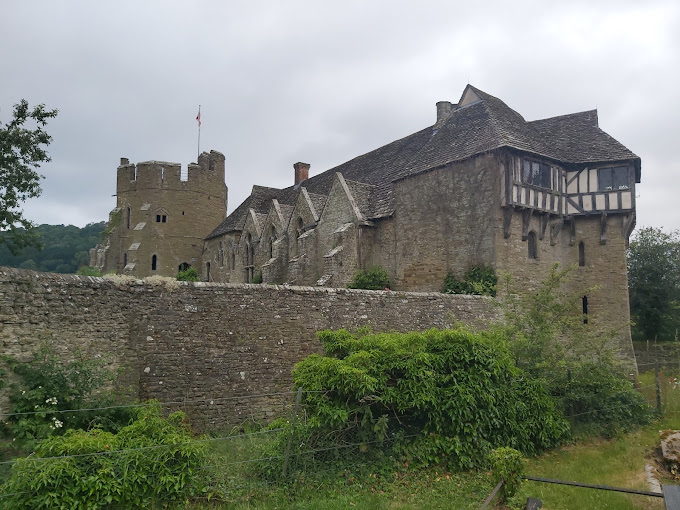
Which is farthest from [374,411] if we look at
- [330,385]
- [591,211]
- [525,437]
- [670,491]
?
[591,211]

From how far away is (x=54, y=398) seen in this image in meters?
8.50

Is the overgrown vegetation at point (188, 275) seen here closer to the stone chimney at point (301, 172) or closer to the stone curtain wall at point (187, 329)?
the stone chimney at point (301, 172)

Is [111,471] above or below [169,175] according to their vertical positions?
below

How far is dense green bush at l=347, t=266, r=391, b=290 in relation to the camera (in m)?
23.1

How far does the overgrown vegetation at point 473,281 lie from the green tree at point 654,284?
1736 centimetres

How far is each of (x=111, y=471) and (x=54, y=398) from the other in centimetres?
252

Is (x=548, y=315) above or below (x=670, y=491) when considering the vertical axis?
above

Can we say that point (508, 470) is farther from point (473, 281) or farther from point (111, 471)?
point (473, 281)

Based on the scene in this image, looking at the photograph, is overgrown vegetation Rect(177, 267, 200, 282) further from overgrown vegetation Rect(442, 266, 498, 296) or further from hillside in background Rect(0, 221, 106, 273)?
overgrown vegetation Rect(442, 266, 498, 296)

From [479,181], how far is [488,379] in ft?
38.9

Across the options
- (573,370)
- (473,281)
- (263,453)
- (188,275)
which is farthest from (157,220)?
(263,453)

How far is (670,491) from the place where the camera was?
5.58 meters

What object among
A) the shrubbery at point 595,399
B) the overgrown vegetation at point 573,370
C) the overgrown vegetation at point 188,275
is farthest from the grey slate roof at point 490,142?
the overgrown vegetation at point 188,275

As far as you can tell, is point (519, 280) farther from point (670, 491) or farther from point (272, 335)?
point (670, 491)
